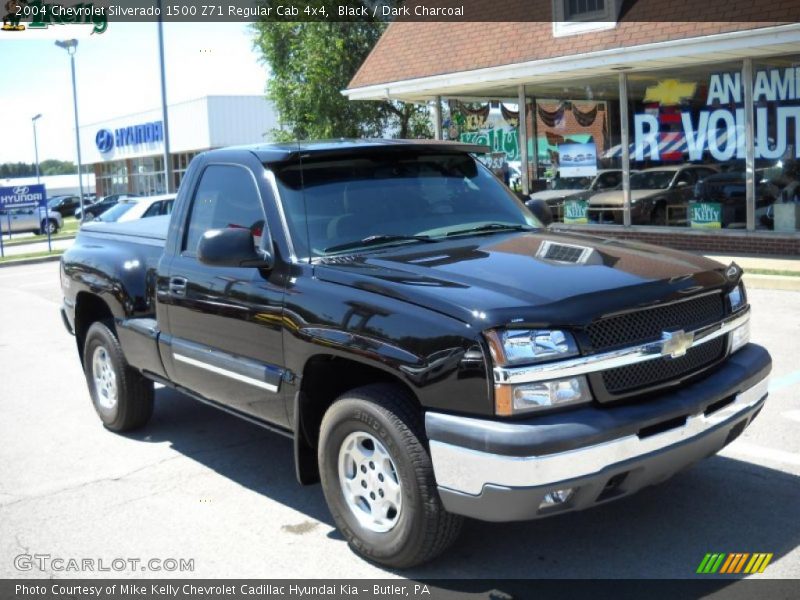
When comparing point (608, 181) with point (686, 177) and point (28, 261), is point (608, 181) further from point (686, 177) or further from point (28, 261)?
point (28, 261)

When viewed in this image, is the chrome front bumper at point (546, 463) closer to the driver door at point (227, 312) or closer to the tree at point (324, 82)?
the driver door at point (227, 312)

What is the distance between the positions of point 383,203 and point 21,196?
2652 centimetres

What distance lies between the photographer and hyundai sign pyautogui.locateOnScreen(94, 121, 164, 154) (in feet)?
169

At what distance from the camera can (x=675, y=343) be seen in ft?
12.4

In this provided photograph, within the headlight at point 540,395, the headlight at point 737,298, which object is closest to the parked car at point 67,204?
the headlight at point 737,298

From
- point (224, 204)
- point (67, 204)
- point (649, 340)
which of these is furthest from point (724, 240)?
point (67, 204)

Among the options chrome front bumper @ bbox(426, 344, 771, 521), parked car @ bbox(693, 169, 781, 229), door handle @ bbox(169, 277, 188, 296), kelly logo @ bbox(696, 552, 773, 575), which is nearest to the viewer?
chrome front bumper @ bbox(426, 344, 771, 521)

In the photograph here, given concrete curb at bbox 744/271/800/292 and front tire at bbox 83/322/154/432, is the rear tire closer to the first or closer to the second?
concrete curb at bbox 744/271/800/292

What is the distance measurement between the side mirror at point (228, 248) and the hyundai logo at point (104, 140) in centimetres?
5667

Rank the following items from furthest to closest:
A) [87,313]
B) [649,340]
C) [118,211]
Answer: [118,211], [87,313], [649,340]

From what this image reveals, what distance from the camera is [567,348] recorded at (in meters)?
3.49

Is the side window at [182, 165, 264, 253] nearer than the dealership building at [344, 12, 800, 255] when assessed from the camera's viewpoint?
Yes

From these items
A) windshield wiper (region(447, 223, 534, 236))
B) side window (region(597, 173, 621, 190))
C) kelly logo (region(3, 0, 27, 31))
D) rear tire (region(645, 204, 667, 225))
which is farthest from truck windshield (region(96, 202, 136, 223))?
windshield wiper (region(447, 223, 534, 236))

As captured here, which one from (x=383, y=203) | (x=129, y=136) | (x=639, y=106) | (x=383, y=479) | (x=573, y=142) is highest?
(x=129, y=136)
